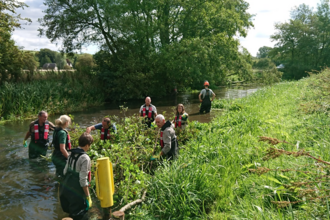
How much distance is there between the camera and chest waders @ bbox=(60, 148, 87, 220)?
4.47 meters

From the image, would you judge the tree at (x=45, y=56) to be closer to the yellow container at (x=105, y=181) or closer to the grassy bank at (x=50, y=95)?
the grassy bank at (x=50, y=95)

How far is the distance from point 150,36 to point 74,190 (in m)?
24.5

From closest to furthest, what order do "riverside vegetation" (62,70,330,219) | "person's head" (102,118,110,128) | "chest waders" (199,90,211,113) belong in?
"riverside vegetation" (62,70,330,219)
"person's head" (102,118,110,128)
"chest waders" (199,90,211,113)

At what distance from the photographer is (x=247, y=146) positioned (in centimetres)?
674

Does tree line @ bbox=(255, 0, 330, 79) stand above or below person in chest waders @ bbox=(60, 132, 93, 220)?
above

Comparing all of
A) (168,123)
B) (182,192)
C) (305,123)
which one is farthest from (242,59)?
(182,192)

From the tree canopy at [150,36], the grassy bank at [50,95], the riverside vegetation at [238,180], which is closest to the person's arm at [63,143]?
the riverside vegetation at [238,180]

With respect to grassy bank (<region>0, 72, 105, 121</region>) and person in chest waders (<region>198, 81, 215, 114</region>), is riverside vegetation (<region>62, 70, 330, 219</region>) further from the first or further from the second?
grassy bank (<region>0, 72, 105, 121</region>)

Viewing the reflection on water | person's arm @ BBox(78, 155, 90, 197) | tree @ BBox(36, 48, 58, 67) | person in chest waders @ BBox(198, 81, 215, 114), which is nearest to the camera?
person's arm @ BBox(78, 155, 90, 197)

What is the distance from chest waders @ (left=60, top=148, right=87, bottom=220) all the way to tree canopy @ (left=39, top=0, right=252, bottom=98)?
20.7 m

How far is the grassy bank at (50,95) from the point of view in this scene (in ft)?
55.4

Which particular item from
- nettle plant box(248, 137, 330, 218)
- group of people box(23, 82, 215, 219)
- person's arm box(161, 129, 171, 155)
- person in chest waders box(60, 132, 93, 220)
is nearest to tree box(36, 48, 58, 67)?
group of people box(23, 82, 215, 219)

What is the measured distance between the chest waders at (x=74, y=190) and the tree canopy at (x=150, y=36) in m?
20.7

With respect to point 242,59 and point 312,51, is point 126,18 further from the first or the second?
point 312,51
